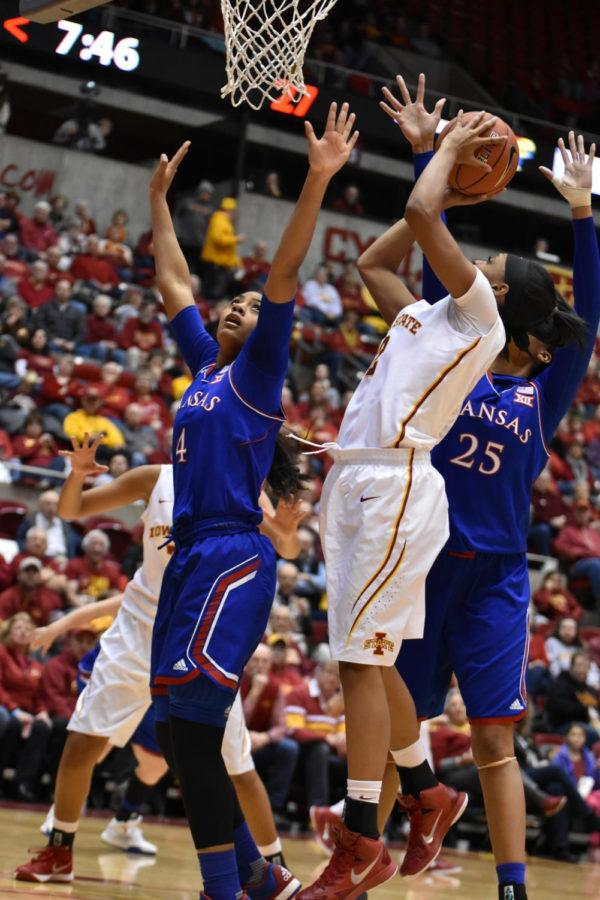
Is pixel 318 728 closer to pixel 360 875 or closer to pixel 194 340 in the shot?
pixel 194 340

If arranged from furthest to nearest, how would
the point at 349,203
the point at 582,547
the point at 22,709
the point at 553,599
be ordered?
the point at 349,203
the point at 582,547
the point at 553,599
the point at 22,709

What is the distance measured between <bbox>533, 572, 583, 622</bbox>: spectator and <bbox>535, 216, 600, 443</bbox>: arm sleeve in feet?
30.9

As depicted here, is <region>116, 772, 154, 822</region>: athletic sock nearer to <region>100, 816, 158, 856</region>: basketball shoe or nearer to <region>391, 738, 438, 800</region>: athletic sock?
<region>100, 816, 158, 856</region>: basketball shoe

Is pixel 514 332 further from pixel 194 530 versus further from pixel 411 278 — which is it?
pixel 411 278

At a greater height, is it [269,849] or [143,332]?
[143,332]

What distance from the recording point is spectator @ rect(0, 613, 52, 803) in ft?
29.6

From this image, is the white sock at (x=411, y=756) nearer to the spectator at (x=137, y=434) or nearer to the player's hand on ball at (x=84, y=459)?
the player's hand on ball at (x=84, y=459)

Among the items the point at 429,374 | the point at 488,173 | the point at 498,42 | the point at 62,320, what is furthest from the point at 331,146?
the point at 498,42

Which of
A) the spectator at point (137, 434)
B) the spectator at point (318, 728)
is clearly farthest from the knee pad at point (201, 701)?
the spectator at point (137, 434)

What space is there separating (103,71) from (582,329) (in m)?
15.1

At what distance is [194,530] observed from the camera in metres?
4.15

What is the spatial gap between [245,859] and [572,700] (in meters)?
7.60

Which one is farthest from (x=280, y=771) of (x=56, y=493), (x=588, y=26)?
(x=588, y=26)

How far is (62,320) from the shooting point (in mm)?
14867
